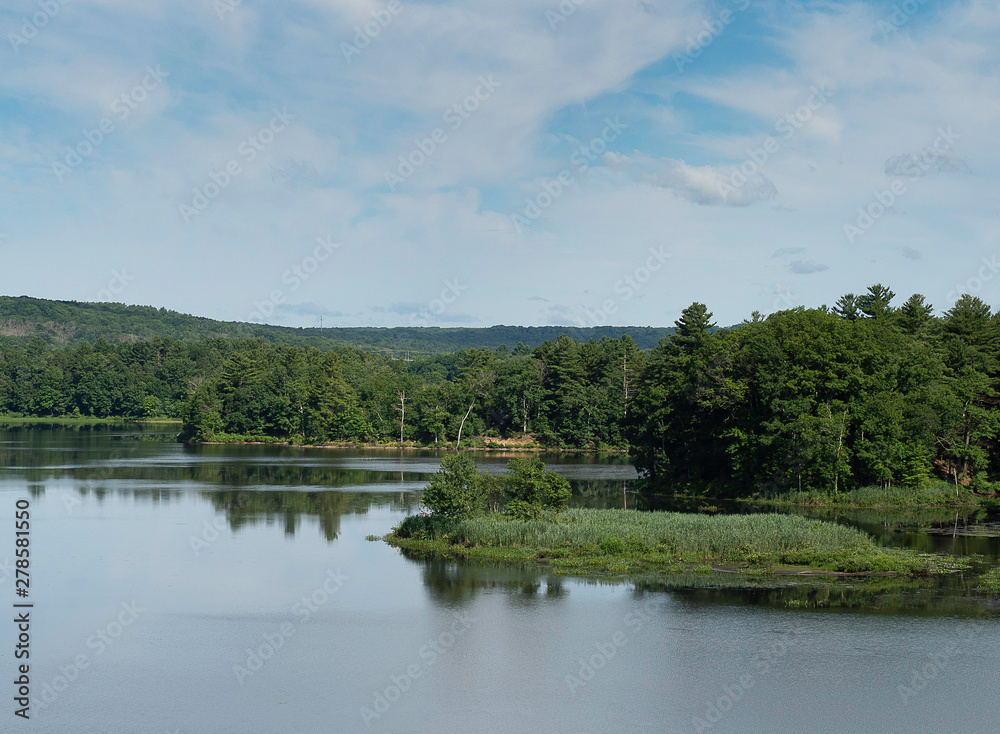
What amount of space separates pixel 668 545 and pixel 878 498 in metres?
22.8

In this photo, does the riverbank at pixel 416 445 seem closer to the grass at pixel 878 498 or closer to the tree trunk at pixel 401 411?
the tree trunk at pixel 401 411

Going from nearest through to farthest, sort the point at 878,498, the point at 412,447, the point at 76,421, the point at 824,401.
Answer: the point at 878,498 → the point at 824,401 → the point at 412,447 → the point at 76,421

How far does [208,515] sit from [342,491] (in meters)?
13.2

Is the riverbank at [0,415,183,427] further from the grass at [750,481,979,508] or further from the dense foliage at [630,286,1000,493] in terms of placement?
the grass at [750,481,979,508]

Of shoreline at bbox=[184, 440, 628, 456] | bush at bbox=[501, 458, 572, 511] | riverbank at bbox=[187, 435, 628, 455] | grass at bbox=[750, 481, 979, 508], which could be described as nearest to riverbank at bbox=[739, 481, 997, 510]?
grass at bbox=[750, 481, 979, 508]

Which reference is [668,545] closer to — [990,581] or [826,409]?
[990,581]

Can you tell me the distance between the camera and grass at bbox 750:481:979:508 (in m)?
51.2

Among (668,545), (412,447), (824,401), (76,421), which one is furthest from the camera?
(76,421)

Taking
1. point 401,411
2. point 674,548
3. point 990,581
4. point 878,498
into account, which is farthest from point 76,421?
point 990,581

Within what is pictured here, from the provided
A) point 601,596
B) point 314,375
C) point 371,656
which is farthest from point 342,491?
point 314,375

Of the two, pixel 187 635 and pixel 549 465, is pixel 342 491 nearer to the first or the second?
pixel 549 465

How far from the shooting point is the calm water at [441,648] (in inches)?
731

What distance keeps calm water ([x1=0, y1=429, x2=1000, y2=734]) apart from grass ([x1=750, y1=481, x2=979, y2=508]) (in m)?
12.0

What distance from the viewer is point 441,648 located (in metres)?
23.1
